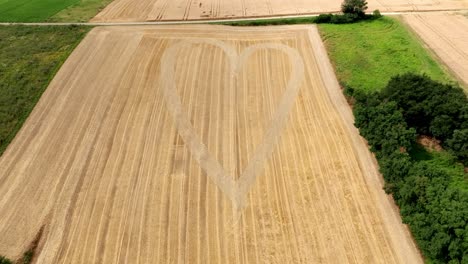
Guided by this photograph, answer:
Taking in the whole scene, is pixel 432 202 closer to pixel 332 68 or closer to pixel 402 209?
pixel 402 209

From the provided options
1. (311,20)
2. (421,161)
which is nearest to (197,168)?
(421,161)

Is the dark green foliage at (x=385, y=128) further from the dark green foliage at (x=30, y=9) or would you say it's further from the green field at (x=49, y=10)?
the dark green foliage at (x=30, y=9)

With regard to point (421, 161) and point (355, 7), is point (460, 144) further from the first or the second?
point (355, 7)

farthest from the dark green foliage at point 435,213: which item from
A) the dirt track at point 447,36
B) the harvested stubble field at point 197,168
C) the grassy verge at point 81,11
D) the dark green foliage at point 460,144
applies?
the grassy verge at point 81,11

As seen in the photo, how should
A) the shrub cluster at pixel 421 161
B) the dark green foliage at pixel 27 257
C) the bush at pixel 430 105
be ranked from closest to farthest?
1. the shrub cluster at pixel 421 161
2. the dark green foliage at pixel 27 257
3. the bush at pixel 430 105

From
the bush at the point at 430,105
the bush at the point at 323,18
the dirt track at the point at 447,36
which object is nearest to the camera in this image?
the bush at the point at 430,105

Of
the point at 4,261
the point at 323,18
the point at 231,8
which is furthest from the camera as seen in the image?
the point at 231,8
